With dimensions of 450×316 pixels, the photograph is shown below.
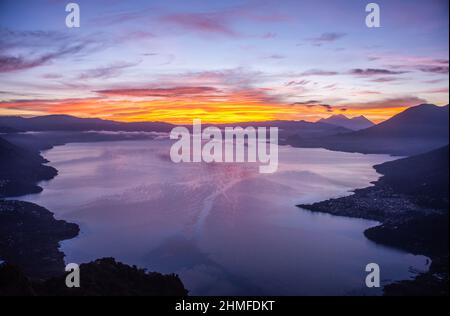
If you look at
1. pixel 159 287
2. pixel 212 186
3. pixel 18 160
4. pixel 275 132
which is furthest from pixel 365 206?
pixel 275 132

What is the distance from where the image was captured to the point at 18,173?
31.4 metres

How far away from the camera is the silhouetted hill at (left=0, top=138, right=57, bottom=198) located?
85.6 ft

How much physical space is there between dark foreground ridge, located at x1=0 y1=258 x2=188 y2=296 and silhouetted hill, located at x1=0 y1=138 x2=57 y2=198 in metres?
18.6

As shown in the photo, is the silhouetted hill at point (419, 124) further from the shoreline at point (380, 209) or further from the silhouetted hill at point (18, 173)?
the silhouetted hill at point (18, 173)

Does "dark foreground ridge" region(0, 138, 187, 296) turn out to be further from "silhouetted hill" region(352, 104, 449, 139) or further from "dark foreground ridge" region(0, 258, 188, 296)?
"silhouetted hill" region(352, 104, 449, 139)

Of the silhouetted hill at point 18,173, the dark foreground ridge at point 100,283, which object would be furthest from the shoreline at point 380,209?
the silhouetted hill at point 18,173

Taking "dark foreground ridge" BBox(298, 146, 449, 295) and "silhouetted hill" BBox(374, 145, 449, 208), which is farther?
"silhouetted hill" BBox(374, 145, 449, 208)

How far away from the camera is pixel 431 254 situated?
561 inches

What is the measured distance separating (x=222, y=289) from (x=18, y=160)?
31096 millimetres

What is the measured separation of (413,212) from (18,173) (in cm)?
2855

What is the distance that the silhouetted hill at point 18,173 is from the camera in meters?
26.1

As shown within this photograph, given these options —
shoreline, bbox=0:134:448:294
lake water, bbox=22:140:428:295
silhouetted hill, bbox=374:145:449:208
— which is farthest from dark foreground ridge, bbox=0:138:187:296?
silhouetted hill, bbox=374:145:449:208

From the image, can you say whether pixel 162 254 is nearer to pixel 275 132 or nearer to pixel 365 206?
pixel 365 206

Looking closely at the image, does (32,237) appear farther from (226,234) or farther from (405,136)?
(405,136)
